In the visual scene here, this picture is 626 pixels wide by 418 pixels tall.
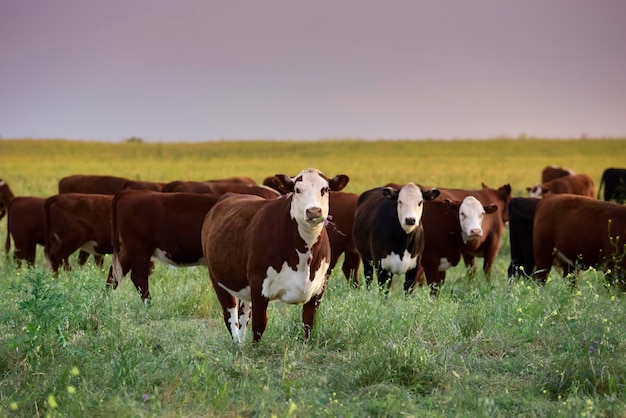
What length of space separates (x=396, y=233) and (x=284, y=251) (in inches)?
166

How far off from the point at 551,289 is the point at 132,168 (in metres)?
43.6

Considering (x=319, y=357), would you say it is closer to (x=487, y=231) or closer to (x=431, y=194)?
(x=431, y=194)

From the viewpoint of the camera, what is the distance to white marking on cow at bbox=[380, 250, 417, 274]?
11250 mm

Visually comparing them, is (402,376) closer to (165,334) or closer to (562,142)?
(165,334)

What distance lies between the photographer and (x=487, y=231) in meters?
13.7

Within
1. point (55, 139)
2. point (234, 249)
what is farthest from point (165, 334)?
point (55, 139)

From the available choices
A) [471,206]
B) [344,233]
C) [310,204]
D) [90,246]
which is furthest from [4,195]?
[310,204]

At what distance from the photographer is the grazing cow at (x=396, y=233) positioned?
10.9 m

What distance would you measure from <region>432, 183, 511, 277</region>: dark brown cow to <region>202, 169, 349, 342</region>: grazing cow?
228 inches

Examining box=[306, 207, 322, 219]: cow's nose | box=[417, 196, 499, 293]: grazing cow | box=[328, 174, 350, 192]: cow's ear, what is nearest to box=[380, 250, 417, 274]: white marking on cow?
box=[417, 196, 499, 293]: grazing cow

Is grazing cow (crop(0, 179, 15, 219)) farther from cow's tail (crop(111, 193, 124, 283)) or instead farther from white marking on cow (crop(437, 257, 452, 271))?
white marking on cow (crop(437, 257, 452, 271))

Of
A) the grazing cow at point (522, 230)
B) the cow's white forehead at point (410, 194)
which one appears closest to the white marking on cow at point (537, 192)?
the grazing cow at point (522, 230)

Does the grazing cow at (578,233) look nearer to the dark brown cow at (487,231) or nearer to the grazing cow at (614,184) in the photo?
the dark brown cow at (487,231)

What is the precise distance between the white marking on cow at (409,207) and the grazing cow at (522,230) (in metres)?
3.06
